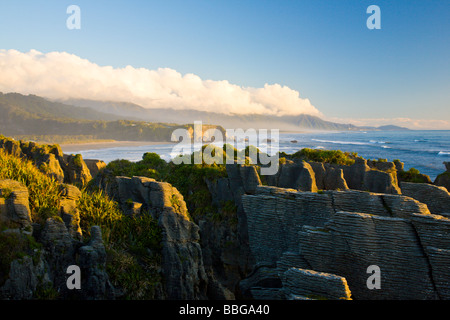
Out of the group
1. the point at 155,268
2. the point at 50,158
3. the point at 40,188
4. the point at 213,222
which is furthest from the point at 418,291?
the point at 50,158

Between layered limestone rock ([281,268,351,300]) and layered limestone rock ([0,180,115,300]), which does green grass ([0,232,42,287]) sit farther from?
layered limestone rock ([281,268,351,300])

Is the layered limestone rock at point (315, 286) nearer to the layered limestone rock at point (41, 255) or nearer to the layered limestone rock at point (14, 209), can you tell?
the layered limestone rock at point (41, 255)

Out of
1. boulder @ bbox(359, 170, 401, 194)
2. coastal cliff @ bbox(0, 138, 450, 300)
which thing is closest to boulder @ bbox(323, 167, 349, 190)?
boulder @ bbox(359, 170, 401, 194)

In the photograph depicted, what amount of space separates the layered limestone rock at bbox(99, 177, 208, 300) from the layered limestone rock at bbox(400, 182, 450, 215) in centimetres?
1287

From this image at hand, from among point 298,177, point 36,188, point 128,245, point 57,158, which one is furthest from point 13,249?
point 57,158

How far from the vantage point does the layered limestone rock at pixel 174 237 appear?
35.8ft

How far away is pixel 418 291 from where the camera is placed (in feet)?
30.0

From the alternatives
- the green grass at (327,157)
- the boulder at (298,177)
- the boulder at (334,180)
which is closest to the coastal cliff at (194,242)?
the boulder at (334,180)

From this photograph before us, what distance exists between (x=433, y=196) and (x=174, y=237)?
47.1ft

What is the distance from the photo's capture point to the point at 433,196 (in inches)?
555

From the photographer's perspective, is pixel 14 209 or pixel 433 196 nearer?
pixel 14 209

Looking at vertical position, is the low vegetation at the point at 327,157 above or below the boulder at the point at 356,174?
above

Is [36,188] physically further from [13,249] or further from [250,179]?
[250,179]

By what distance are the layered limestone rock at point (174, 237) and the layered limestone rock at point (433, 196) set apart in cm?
1287
